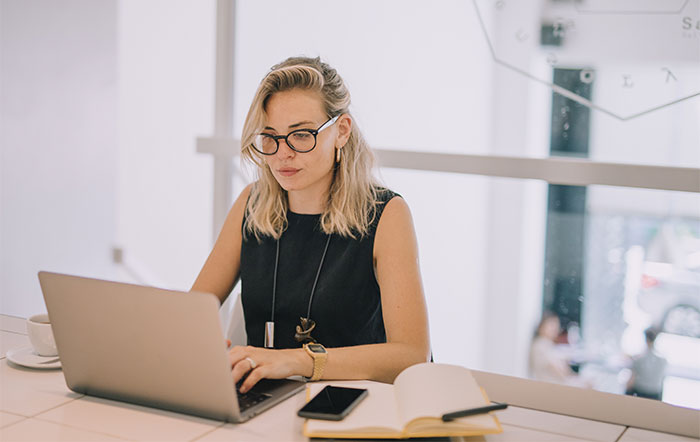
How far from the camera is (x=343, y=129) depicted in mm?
1920

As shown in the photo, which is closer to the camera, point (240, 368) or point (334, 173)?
point (240, 368)

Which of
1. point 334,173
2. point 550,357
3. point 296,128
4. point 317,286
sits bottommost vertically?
point 550,357

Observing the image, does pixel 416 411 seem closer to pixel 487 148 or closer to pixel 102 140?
pixel 487 148

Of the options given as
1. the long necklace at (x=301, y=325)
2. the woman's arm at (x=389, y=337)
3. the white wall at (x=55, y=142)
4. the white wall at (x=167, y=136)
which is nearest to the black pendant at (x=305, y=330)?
the long necklace at (x=301, y=325)

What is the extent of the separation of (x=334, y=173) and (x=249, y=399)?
78cm

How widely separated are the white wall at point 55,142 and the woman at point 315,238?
8.10 feet

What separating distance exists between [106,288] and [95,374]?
6.9 inches

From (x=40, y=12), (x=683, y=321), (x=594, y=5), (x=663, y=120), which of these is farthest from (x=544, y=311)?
(x=40, y=12)

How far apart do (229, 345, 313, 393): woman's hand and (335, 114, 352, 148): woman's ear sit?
0.63m

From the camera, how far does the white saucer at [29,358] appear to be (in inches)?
59.1

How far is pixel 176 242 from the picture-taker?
482 cm

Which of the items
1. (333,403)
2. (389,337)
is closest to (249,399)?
(333,403)

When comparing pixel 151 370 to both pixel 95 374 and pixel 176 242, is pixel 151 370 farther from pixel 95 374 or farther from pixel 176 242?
pixel 176 242

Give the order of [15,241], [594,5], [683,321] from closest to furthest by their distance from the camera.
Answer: [594,5] < [683,321] < [15,241]
